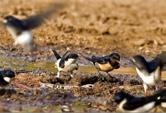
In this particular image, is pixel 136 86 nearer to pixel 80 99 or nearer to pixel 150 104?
pixel 80 99

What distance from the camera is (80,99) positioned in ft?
44.3

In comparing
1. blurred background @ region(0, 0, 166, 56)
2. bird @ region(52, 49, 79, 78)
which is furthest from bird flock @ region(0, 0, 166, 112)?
blurred background @ region(0, 0, 166, 56)

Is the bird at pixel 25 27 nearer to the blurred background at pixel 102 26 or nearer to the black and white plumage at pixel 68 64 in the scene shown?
the black and white plumage at pixel 68 64

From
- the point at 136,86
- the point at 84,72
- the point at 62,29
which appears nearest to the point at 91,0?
the point at 62,29

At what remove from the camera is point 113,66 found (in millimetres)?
15656

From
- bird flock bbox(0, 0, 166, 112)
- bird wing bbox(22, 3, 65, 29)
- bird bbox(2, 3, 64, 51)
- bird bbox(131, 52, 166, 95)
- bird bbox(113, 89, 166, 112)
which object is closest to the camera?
bird bbox(113, 89, 166, 112)

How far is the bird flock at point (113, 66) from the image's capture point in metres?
11.7

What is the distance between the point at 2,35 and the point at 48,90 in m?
7.95

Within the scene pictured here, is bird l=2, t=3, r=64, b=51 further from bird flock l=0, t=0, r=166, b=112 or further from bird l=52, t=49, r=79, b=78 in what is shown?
bird l=52, t=49, r=79, b=78

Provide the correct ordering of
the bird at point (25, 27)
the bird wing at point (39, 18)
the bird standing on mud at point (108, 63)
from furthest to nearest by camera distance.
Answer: the bird standing on mud at point (108, 63) → the bird wing at point (39, 18) → the bird at point (25, 27)

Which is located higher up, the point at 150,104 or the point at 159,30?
the point at 159,30

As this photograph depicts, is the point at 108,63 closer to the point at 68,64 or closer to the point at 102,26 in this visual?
the point at 68,64

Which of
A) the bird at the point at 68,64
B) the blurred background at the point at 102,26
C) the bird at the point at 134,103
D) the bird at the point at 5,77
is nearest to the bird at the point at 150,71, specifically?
the bird at the point at 134,103

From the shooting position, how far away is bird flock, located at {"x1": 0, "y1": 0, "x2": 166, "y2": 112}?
11.7 metres
